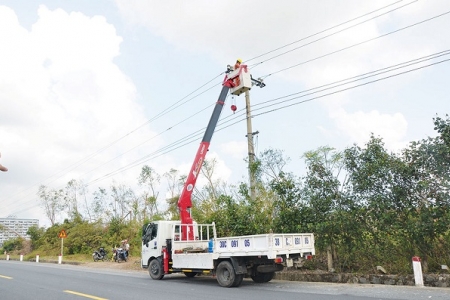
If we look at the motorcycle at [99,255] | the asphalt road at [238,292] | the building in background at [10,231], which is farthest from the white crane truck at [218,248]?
the building in background at [10,231]

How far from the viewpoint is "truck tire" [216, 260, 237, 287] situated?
11.0 meters

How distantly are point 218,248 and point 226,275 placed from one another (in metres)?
0.83

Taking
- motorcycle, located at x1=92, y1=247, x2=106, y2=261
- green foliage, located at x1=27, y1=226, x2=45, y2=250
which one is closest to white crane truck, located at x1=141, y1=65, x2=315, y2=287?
motorcycle, located at x1=92, y1=247, x2=106, y2=261

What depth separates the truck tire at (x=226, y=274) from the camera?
A: 11.0 m

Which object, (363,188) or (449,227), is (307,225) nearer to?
(363,188)

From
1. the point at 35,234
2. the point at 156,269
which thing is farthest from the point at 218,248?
the point at 35,234

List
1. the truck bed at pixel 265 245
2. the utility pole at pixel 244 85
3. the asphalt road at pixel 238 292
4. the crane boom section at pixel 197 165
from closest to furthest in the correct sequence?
the asphalt road at pixel 238 292 < the truck bed at pixel 265 245 < the crane boom section at pixel 197 165 < the utility pole at pixel 244 85

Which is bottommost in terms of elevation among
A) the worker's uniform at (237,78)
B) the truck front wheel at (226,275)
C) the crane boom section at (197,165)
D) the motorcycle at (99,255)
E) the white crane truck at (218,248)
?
the motorcycle at (99,255)

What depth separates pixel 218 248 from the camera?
11.5 meters

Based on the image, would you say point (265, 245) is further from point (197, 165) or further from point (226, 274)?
point (197, 165)

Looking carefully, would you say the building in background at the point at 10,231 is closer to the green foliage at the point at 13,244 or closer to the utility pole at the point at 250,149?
the green foliage at the point at 13,244

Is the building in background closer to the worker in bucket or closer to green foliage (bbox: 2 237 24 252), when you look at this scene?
green foliage (bbox: 2 237 24 252)

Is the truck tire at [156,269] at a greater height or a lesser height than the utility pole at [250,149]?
lesser

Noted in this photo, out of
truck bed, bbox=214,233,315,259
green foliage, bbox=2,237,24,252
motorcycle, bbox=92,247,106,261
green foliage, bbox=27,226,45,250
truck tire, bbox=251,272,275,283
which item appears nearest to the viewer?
truck bed, bbox=214,233,315,259
